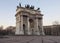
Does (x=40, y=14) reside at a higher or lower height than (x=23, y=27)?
higher

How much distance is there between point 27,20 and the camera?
44.3 m

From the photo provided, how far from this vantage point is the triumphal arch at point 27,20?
43000 mm

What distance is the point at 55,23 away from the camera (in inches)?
2542

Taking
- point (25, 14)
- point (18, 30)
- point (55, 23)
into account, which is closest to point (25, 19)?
point (25, 14)

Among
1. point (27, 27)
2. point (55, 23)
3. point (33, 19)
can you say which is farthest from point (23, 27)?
point (55, 23)

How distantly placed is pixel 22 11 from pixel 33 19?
600 centimetres

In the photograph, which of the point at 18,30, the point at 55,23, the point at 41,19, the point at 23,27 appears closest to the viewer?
the point at 18,30

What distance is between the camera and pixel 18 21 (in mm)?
44438

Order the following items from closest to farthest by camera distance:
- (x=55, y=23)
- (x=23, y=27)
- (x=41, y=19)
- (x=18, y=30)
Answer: (x=18, y=30) → (x=23, y=27) → (x=41, y=19) → (x=55, y=23)

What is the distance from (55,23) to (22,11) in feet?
84.3

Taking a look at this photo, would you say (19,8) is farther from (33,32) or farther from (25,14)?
(33,32)

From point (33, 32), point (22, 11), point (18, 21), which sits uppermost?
point (22, 11)

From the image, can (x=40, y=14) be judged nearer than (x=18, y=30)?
No

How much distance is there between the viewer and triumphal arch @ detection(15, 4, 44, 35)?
43.0 meters
